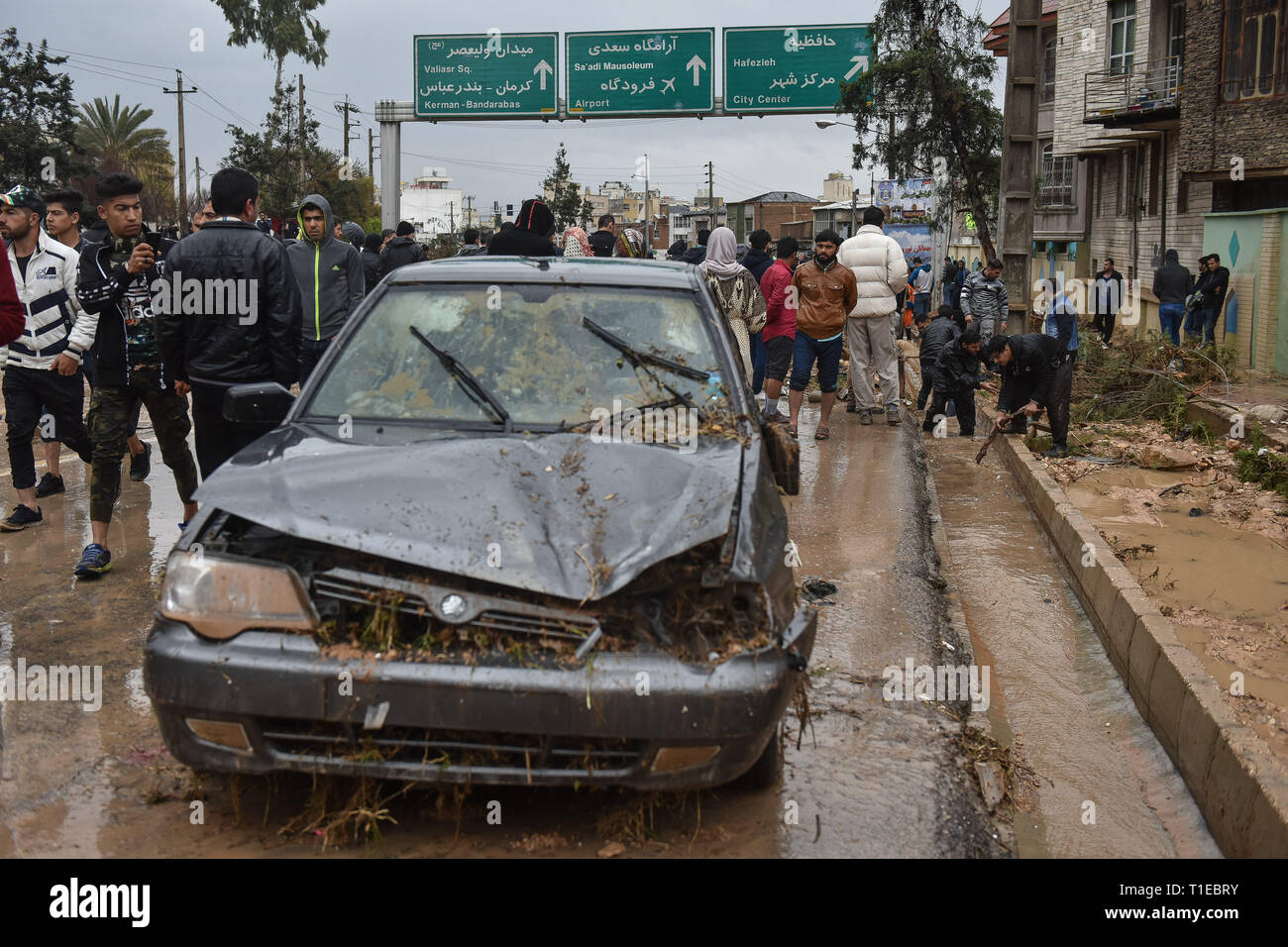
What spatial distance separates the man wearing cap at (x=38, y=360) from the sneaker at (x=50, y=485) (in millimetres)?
814

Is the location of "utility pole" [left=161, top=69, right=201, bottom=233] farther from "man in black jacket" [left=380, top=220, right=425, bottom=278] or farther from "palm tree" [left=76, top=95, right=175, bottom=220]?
"man in black jacket" [left=380, top=220, right=425, bottom=278]

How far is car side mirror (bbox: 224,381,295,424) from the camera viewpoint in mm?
4340

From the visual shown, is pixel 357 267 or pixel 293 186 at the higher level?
pixel 293 186

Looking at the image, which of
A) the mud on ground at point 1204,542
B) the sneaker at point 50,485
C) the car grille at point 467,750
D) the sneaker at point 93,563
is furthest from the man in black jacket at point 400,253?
the car grille at point 467,750

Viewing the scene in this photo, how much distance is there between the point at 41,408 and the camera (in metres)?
7.41

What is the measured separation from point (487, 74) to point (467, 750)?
23.7 metres

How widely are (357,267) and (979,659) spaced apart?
5.10 meters

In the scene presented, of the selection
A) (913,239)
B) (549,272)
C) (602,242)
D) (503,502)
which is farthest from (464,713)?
(913,239)

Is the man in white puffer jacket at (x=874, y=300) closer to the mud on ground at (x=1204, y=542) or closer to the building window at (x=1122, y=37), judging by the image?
the mud on ground at (x=1204, y=542)

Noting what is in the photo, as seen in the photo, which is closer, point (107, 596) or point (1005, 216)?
point (107, 596)

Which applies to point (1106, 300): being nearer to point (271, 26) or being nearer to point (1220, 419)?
point (1220, 419)
